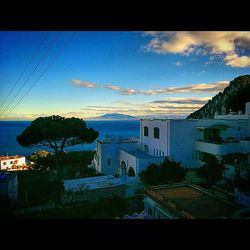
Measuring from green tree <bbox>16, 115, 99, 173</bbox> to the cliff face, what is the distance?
1112 centimetres

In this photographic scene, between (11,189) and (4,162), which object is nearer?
(11,189)

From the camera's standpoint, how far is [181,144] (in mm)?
8773

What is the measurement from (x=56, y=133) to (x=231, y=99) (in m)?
13.1

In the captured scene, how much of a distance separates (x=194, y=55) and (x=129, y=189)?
6483 mm

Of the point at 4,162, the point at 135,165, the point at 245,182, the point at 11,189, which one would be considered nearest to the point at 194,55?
the point at 135,165

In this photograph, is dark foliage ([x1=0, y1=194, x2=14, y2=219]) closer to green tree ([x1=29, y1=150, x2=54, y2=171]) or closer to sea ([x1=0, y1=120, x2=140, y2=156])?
sea ([x1=0, y1=120, x2=140, y2=156])

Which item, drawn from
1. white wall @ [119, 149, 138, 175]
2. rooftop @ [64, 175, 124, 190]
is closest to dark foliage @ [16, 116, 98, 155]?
white wall @ [119, 149, 138, 175]

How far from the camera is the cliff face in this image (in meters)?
15.1

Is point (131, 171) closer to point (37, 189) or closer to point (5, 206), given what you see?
point (37, 189)

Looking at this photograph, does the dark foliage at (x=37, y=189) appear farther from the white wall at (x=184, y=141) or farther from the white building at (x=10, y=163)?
the white wall at (x=184, y=141)

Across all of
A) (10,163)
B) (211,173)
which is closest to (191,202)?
(211,173)

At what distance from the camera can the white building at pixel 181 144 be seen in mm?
8234

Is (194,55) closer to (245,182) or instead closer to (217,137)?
(217,137)
